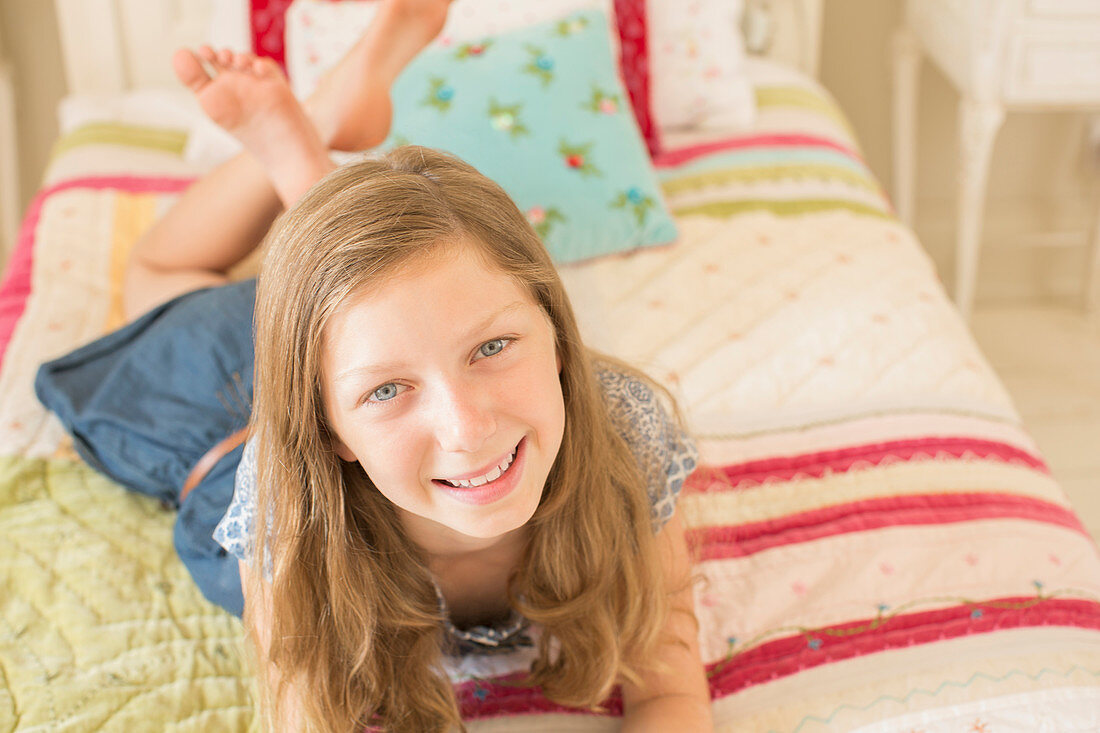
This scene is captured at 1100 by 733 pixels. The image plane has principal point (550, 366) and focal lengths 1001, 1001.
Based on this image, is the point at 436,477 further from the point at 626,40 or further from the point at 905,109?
the point at 905,109

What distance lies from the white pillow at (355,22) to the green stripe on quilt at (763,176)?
239 mm

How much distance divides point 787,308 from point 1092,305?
1254mm

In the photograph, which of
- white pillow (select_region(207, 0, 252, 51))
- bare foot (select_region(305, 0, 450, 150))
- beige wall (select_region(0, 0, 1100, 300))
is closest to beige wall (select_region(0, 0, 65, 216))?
beige wall (select_region(0, 0, 1100, 300))

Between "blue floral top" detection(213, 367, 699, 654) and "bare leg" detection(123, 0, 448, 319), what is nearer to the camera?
"blue floral top" detection(213, 367, 699, 654)

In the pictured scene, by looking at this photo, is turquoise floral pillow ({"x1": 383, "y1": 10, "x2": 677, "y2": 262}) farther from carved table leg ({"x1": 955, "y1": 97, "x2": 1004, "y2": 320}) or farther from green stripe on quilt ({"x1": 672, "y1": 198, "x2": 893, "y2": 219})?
carved table leg ({"x1": 955, "y1": 97, "x2": 1004, "y2": 320})

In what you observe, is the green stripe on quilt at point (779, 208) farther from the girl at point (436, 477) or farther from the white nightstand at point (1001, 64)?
the girl at point (436, 477)

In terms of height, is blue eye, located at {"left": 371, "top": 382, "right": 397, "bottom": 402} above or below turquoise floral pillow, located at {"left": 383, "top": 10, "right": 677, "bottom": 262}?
above

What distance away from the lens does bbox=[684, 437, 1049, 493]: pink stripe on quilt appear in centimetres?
110

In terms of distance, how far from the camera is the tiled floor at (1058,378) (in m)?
1.79

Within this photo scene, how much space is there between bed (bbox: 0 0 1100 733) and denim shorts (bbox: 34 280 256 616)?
0.16 ft

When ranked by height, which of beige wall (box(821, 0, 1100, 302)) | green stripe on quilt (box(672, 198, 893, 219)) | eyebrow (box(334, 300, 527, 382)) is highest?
eyebrow (box(334, 300, 527, 382))

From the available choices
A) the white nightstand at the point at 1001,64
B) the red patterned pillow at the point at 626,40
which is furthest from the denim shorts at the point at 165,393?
the white nightstand at the point at 1001,64

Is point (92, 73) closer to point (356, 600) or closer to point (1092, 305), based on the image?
point (356, 600)

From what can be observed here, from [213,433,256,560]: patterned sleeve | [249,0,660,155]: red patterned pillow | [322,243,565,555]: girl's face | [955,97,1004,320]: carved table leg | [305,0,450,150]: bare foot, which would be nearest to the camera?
[322,243,565,555]: girl's face
